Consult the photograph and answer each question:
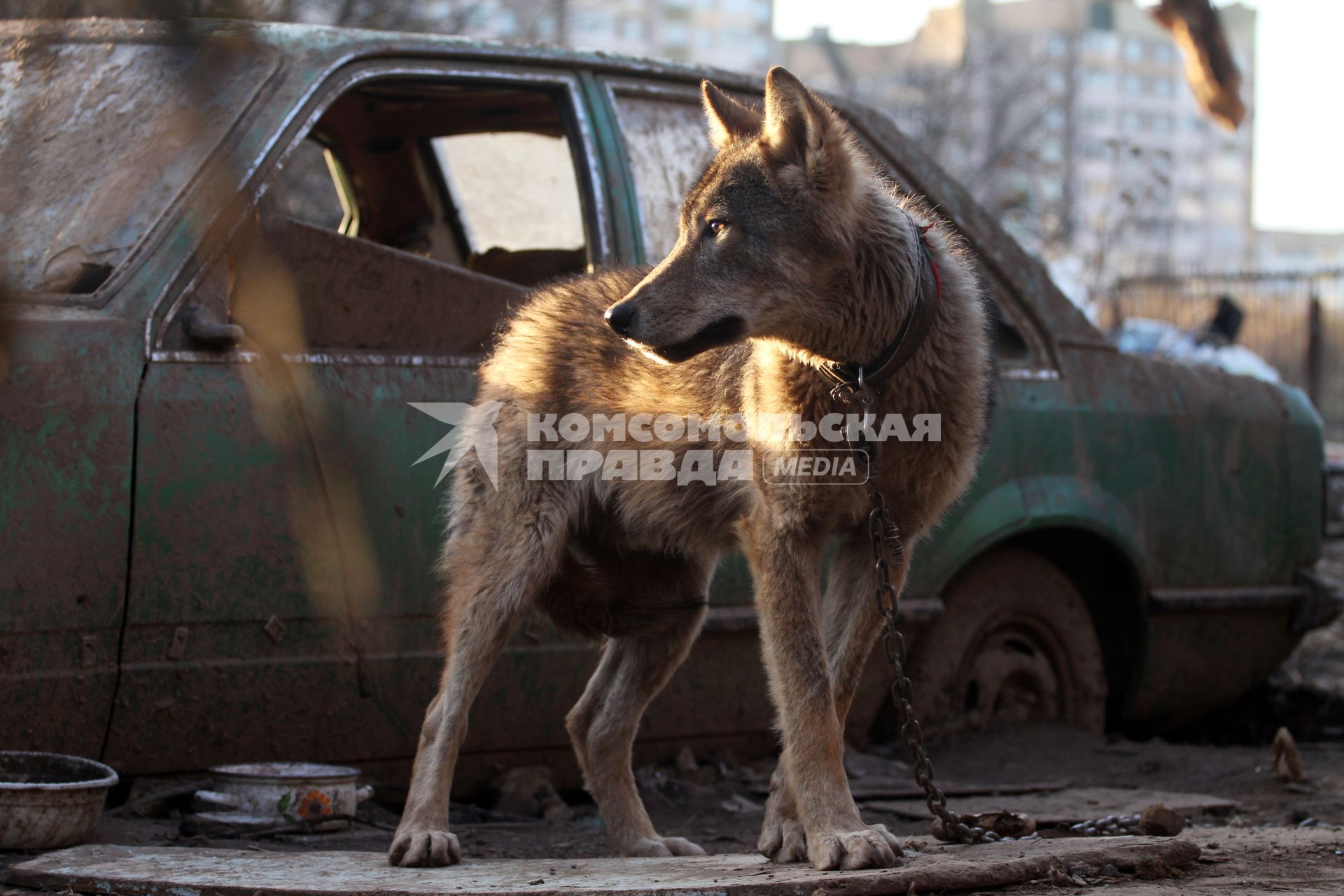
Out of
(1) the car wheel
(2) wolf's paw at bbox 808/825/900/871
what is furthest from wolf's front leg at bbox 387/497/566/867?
(1) the car wheel

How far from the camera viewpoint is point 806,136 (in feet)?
11.7

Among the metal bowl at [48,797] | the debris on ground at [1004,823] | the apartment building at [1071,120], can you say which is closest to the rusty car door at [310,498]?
the metal bowl at [48,797]

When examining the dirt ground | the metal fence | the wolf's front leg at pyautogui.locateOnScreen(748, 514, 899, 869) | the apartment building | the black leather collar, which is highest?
the apartment building

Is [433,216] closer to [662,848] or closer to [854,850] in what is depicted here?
[662,848]

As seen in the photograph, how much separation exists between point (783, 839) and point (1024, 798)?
149cm

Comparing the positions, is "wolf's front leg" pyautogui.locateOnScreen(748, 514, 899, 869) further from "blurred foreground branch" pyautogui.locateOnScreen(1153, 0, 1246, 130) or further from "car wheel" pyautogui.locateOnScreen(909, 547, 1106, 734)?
"car wheel" pyautogui.locateOnScreen(909, 547, 1106, 734)

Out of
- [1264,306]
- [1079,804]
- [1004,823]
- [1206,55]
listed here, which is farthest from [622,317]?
[1264,306]

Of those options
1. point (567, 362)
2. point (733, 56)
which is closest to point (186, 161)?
point (567, 362)

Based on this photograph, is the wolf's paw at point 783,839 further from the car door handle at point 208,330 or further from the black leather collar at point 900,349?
the car door handle at point 208,330

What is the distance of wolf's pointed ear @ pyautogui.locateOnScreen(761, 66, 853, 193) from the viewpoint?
11.5 feet

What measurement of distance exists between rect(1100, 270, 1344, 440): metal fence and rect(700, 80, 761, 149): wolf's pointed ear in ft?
51.6

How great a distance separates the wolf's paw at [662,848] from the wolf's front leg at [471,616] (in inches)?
21.9

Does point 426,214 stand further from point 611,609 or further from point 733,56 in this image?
point 733,56

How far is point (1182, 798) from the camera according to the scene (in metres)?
4.63
